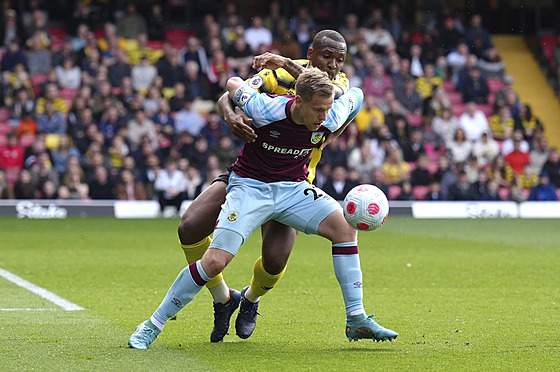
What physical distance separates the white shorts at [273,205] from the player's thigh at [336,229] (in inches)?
1.2

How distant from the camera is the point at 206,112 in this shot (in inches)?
810

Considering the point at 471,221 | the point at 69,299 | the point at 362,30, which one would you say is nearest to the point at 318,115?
the point at 69,299

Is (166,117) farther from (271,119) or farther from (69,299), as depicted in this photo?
(271,119)

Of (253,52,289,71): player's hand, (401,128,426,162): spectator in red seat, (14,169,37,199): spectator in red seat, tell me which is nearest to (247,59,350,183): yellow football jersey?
(253,52,289,71): player's hand

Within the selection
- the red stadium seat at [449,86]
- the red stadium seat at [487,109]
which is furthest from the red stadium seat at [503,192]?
the red stadium seat at [449,86]

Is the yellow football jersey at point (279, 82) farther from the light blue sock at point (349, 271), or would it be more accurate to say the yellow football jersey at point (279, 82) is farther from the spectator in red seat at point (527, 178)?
the spectator in red seat at point (527, 178)

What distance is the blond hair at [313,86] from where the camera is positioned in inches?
227

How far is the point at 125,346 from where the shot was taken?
598 centimetres

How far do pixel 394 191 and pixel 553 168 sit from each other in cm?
380

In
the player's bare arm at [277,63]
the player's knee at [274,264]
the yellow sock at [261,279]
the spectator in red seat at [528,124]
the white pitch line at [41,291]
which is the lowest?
the spectator in red seat at [528,124]

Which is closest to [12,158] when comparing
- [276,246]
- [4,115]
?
[4,115]

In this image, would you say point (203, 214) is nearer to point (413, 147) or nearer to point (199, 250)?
point (199, 250)

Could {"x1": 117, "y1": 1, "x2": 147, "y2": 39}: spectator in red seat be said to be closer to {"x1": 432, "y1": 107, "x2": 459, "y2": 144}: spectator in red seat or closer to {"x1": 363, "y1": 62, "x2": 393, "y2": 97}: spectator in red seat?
{"x1": 363, "y1": 62, "x2": 393, "y2": 97}: spectator in red seat

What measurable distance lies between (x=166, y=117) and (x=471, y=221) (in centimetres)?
661
